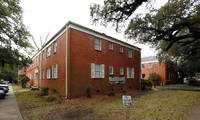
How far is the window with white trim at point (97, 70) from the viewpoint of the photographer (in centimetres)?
1151

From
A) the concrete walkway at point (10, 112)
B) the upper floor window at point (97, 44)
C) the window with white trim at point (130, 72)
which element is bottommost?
the concrete walkway at point (10, 112)

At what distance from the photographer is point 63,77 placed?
415 inches

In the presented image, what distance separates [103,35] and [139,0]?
537 centimetres

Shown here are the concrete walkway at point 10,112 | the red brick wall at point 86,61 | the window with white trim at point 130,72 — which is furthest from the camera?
the window with white trim at point 130,72

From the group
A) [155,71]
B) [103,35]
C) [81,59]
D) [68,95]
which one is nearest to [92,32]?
[103,35]

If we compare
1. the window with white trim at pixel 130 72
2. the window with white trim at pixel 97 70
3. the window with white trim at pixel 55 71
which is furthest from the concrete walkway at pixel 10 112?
the window with white trim at pixel 130 72

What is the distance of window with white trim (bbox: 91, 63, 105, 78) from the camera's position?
1151cm

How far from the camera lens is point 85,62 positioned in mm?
10898

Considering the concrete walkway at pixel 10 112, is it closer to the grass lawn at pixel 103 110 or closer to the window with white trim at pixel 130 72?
the grass lawn at pixel 103 110

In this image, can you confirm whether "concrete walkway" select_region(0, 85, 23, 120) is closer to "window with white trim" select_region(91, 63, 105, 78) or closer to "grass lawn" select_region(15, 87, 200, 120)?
"grass lawn" select_region(15, 87, 200, 120)

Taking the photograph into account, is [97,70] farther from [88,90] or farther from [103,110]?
[103,110]

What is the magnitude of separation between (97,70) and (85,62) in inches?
71.8

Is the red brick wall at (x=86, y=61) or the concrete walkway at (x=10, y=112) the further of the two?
the red brick wall at (x=86, y=61)

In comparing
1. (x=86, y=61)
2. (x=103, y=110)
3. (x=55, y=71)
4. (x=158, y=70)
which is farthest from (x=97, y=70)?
(x=158, y=70)
